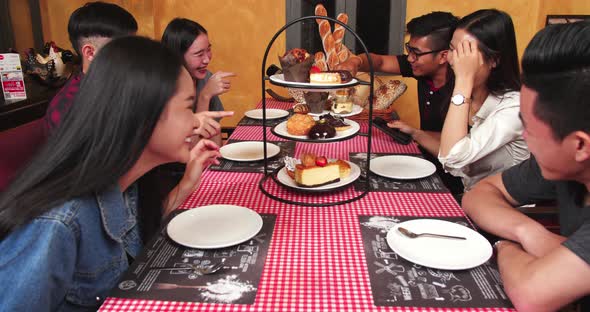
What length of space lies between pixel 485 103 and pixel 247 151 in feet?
3.43

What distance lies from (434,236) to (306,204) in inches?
17.0

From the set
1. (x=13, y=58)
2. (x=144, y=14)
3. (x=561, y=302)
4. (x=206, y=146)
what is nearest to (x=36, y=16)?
(x=144, y=14)

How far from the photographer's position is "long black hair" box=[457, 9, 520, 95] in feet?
6.06

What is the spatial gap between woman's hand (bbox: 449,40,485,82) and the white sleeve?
0.18m

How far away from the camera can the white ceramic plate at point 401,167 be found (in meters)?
1.73

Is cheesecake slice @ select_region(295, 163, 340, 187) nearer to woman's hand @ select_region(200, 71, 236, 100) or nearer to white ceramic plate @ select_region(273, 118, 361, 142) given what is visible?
white ceramic plate @ select_region(273, 118, 361, 142)

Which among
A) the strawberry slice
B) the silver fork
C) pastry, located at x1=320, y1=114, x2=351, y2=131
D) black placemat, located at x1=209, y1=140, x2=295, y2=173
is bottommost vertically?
black placemat, located at x1=209, y1=140, x2=295, y2=173

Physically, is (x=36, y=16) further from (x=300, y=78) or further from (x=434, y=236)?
(x=434, y=236)

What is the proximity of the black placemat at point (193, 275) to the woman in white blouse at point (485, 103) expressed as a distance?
3.12ft

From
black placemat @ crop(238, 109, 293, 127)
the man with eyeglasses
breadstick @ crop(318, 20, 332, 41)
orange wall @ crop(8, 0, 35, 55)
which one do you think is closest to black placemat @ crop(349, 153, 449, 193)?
the man with eyeglasses

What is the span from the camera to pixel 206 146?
1.64 metres

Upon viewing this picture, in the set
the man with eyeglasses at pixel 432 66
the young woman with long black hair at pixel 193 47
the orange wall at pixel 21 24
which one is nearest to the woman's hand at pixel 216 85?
the young woman with long black hair at pixel 193 47

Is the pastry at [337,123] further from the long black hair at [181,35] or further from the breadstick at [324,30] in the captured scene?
the long black hair at [181,35]

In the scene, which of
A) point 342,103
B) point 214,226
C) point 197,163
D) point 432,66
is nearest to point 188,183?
point 197,163
